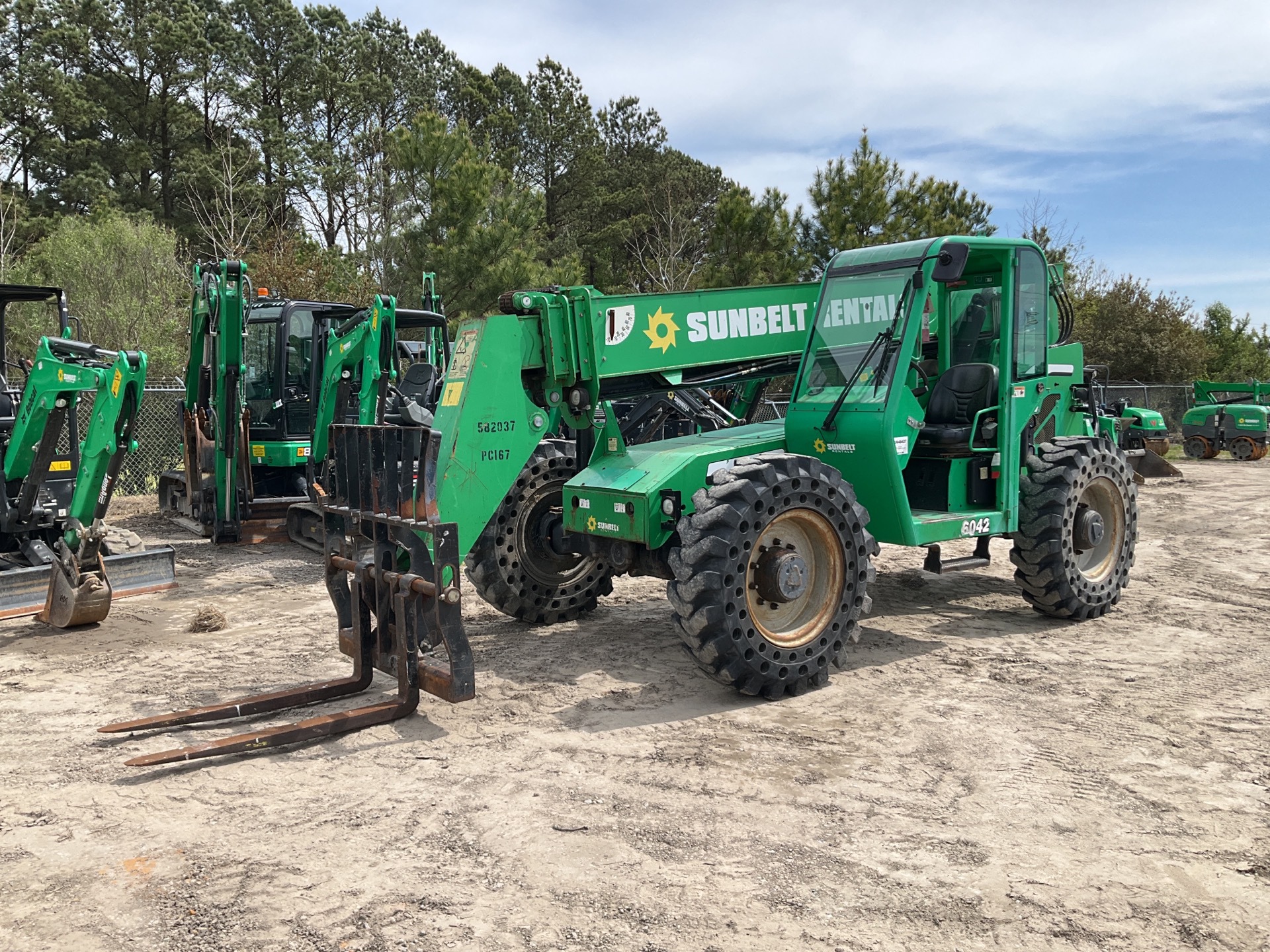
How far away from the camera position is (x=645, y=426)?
7.87 meters

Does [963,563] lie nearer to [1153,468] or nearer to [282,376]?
[282,376]

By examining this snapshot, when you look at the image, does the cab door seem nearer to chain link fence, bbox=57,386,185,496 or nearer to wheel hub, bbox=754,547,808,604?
wheel hub, bbox=754,547,808,604

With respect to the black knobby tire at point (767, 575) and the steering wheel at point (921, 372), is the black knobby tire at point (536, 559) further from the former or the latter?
the steering wheel at point (921, 372)

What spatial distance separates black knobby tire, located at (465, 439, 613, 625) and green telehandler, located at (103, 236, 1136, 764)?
0.02m

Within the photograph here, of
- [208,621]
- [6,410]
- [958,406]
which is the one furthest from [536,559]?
[6,410]

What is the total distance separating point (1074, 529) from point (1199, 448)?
20.8m

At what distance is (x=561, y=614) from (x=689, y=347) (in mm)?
2264

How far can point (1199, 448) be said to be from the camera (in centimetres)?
2542

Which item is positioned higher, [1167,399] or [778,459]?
[1167,399]

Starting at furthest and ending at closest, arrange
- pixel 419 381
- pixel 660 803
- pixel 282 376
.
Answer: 1. pixel 419 381
2. pixel 282 376
3. pixel 660 803

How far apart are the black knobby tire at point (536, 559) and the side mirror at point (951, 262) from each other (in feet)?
8.91

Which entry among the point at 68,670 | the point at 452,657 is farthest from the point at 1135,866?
the point at 68,670

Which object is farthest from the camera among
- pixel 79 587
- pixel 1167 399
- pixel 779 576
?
pixel 1167 399

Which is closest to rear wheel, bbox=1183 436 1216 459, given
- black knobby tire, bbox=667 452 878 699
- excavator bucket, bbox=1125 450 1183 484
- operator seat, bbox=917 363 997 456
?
excavator bucket, bbox=1125 450 1183 484
